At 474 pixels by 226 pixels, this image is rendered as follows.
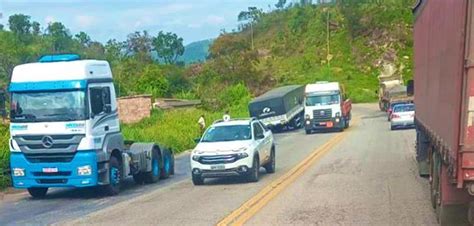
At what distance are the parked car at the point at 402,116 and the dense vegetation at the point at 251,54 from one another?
42.1ft

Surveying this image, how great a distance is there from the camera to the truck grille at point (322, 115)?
45.0 metres

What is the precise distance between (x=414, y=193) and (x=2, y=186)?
12.1 m

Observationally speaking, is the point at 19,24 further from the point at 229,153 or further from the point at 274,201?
the point at 274,201

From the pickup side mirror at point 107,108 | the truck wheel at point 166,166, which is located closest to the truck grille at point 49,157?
the pickup side mirror at point 107,108

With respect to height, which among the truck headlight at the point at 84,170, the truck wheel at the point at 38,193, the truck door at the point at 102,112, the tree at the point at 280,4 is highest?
the tree at the point at 280,4

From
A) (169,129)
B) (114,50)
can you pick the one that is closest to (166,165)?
(169,129)

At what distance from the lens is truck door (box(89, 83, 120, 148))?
18875mm

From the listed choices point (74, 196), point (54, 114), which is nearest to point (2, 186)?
point (74, 196)

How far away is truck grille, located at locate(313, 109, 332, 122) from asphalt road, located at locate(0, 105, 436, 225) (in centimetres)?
1912

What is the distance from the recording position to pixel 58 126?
60.8ft

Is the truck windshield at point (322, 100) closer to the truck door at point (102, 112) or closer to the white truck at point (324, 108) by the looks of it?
the white truck at point (324, 108)

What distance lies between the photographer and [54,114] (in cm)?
1859

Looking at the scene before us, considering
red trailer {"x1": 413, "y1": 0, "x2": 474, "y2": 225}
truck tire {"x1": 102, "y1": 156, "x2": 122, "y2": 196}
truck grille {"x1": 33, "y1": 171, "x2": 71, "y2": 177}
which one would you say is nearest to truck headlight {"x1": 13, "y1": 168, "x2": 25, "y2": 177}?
truck grille {"x1": 33, "y1": 171, "x2": 71, "y2": 177}

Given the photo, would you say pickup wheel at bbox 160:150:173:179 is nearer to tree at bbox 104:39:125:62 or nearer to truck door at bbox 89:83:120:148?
truck door at bbox 89:83:120:148
